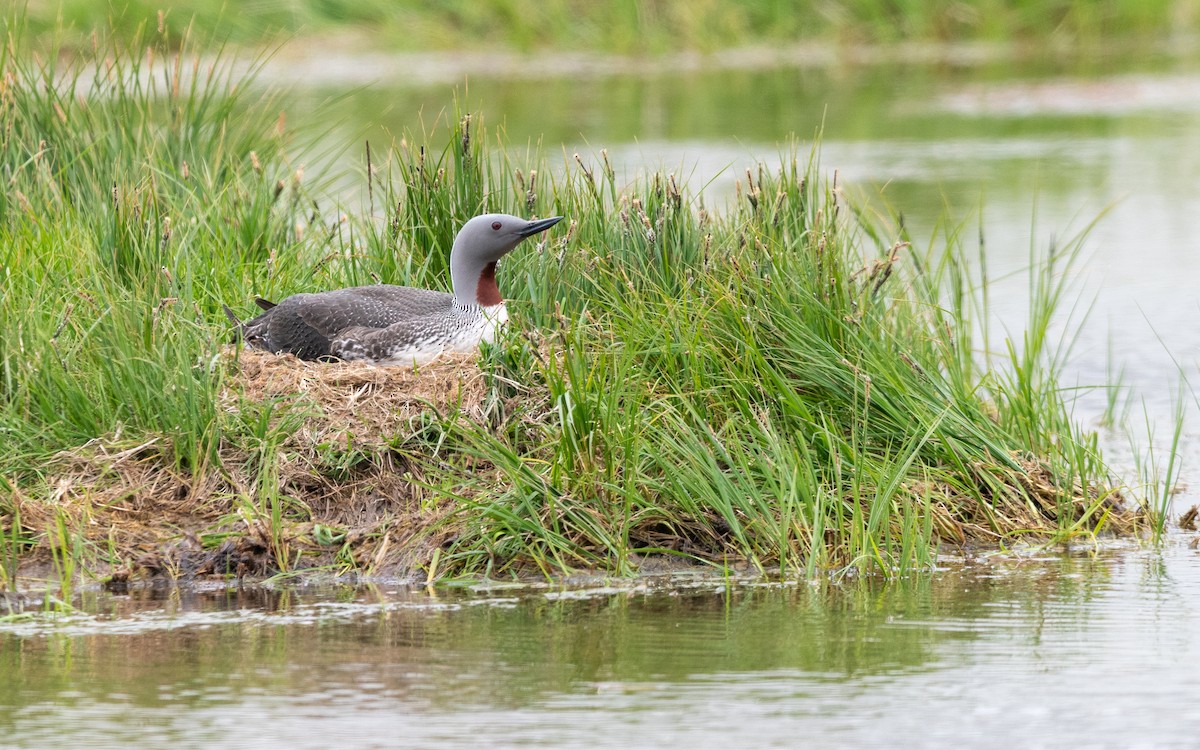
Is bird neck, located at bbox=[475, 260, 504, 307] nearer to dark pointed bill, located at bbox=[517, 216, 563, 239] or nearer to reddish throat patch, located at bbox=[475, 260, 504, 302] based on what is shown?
reddish throat patch, located at bbox=[475, 260, 504, 302]

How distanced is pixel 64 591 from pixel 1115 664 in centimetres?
303

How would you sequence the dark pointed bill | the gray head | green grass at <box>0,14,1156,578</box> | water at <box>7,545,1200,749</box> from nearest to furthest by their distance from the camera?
water at <box>7,545,1200,749</box>, green grass at <box>0,14,1156,578</box>, the dark pointed bill, the gray head


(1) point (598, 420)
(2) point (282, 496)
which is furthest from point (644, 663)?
(2) point (282, 496)

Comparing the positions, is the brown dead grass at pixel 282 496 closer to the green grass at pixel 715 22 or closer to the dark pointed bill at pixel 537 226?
the dark pointed bill at pixel 537 226

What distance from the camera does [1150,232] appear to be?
41.9 feet

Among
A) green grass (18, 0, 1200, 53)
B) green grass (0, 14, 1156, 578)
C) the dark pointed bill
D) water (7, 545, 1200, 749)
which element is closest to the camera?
water (7, 545, 1200, 749)

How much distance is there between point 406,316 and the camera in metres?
6.71

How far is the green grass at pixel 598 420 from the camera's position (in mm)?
5680

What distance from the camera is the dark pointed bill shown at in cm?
657

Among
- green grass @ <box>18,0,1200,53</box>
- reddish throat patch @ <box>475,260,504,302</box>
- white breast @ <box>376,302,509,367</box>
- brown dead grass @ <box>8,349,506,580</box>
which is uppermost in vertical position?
green grass @ <box>18,0,1200,53</box>

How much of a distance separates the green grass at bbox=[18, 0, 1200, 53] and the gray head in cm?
1678

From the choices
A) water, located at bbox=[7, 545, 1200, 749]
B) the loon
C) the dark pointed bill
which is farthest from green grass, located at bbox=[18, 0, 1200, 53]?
water, located at bbox=[7, 545, 1200, 749]

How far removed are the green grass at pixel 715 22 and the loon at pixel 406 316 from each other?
16.8m

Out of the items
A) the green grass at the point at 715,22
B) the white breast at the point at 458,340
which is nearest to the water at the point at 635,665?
the white breast at the point at 458,340
